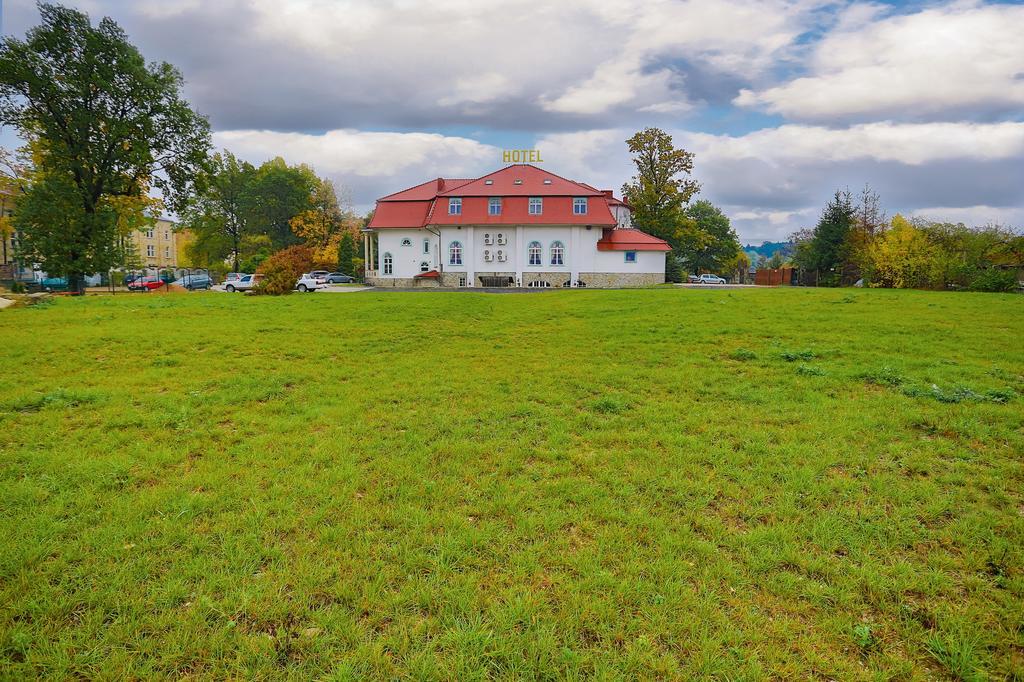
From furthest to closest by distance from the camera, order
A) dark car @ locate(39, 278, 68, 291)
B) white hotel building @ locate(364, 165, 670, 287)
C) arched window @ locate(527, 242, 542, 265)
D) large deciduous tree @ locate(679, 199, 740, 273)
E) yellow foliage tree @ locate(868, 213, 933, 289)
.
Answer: large deciduous tree @ locate(679, 199, 740, 273) < arched window @ locate(527, 242, 542, 265) < white hotel building @ locate(364, 165, 670, 287) < dark car @ locate(39, 278, 68, 291) < yellow foliage tree @ locate(868, 213, 933, 289)

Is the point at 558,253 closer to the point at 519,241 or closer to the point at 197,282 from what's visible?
the point at 519,241

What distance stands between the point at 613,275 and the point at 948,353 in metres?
33.8

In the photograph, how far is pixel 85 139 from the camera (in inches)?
1153

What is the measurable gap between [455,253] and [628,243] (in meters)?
14.9

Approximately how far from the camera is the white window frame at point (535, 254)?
142 feet

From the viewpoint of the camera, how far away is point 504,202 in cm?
4300

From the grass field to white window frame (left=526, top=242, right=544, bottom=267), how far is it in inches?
1368

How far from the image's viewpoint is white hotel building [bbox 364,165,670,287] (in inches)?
1684

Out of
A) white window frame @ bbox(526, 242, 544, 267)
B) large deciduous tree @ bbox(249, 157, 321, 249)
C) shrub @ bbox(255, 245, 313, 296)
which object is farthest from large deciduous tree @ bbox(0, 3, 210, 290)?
large deciduous tree @ bbox(249, 157, 321, 249)

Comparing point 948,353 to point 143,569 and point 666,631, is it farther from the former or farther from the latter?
point 143,569

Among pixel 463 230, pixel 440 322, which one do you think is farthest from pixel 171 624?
pixel 463 230

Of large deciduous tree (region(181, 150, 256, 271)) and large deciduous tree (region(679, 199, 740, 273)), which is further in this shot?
large deciduous tree (region(679, 199, 740, 273))

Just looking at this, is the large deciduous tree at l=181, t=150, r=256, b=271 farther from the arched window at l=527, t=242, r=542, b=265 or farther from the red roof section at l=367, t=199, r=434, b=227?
the arched window at l=527, t=242, r=542, b=265

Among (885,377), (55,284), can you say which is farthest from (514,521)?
(55,284)
